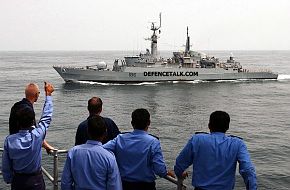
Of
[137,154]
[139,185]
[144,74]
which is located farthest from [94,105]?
[144,74]

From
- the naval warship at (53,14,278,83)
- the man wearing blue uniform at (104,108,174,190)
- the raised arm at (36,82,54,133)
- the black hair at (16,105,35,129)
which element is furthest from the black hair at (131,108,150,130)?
the naval warship at (53,14,278,83)

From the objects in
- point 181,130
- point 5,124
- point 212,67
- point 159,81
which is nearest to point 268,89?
point 212,67

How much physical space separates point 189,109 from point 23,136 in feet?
118

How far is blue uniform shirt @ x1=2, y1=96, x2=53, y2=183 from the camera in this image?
14.0ft

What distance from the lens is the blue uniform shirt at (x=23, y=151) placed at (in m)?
4.27

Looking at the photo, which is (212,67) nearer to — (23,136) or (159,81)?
(159,81)

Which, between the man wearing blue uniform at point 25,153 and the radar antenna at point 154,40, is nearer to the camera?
the man wearing blue uniform at point 25,153

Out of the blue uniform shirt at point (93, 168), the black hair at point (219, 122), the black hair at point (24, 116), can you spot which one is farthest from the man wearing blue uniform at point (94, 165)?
the black hair at point (219, 122)

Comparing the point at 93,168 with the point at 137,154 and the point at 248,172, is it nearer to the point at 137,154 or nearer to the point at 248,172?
the point at 137,154

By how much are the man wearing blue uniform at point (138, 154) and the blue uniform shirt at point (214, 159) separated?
313 mm

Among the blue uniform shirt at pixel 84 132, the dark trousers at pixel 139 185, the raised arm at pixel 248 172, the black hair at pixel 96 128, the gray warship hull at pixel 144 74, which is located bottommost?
the gray warship hull at pixel 144 74

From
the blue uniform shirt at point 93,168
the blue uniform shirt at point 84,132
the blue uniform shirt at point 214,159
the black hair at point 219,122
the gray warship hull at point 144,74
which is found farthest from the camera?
the gray warship hull at point 144,74

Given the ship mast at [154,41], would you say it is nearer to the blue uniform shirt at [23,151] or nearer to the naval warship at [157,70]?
the naval warship at [157,70]

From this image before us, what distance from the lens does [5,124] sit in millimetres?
30250
